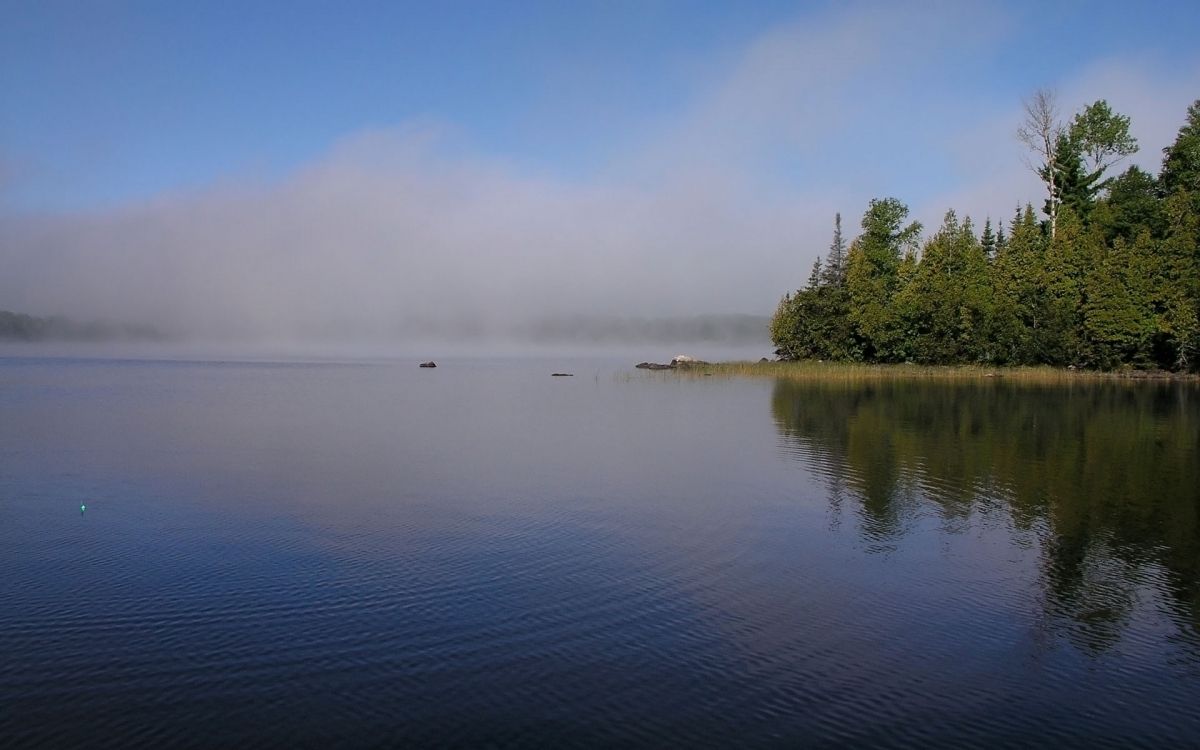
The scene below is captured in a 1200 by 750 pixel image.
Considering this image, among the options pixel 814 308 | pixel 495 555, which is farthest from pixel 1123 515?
pixel 814 308

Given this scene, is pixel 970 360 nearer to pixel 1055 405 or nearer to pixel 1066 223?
pixel 1066 223

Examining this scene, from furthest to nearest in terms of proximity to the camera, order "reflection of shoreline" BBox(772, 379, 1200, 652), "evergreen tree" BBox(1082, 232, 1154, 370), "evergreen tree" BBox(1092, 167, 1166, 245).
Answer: "evergreen tree" BBox(1092, 167, 1166, 245), "evergreen tree" BBox(1082, 232, 1154, 370), "reflection of shoreline" BBox(772, 379, 1200, 652)

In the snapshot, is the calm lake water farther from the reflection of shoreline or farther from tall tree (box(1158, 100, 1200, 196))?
tall tree (box(1158, 100, 1200, 196))

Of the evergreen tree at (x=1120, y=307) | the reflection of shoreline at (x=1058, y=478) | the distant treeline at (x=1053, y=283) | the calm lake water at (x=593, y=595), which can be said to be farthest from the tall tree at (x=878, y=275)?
the calm lake water at (x=593, y=595)

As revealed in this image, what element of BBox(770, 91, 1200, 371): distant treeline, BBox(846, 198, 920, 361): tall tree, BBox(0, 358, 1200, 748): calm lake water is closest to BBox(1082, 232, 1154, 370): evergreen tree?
BBox(770, 91, 1200, 371): distant treeline

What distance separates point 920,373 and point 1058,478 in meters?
47.2

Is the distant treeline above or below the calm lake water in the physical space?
above

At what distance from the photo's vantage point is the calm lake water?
6832 mm

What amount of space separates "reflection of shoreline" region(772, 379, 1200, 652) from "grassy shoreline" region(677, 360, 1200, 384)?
1925 cm

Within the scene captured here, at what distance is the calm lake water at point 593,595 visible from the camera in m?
6.83

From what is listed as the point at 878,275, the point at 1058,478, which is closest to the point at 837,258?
the point at 878,275

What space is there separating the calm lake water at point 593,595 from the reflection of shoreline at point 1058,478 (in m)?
0.11

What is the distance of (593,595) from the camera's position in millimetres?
9898

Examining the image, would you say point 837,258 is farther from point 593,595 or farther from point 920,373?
point 593,595
